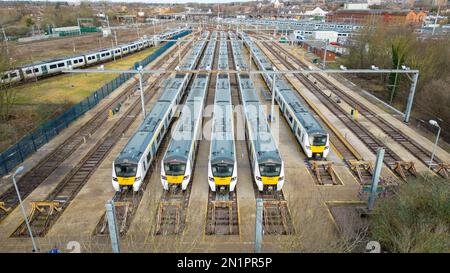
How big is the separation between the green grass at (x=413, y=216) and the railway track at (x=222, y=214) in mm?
6970

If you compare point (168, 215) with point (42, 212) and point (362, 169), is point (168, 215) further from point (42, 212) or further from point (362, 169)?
point (362, 169)

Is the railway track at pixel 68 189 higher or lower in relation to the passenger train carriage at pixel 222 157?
lower

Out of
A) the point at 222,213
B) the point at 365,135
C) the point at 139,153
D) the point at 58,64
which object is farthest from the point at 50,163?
the point at 58,64

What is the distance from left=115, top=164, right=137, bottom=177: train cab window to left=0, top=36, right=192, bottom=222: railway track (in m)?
6.40

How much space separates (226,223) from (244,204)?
6.63 ft

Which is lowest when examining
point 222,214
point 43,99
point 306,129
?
point 222,214

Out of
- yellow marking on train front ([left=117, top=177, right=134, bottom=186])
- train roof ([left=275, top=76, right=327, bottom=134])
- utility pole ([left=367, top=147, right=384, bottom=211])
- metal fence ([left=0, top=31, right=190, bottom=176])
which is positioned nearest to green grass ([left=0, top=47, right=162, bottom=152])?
metal fence ([left=0, top=31, right=190, bottom=176])

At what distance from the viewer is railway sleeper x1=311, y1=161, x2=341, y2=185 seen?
20.6 m

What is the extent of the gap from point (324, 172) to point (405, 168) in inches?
236

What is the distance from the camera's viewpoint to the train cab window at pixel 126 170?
17.9m

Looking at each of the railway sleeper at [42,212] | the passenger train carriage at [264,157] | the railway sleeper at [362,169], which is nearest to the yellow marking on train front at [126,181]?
the railway sleeper at [42,212]

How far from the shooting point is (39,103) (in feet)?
119

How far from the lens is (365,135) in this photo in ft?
91.5

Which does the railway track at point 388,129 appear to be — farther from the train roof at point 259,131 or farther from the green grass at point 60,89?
the green grass at point 60,89
